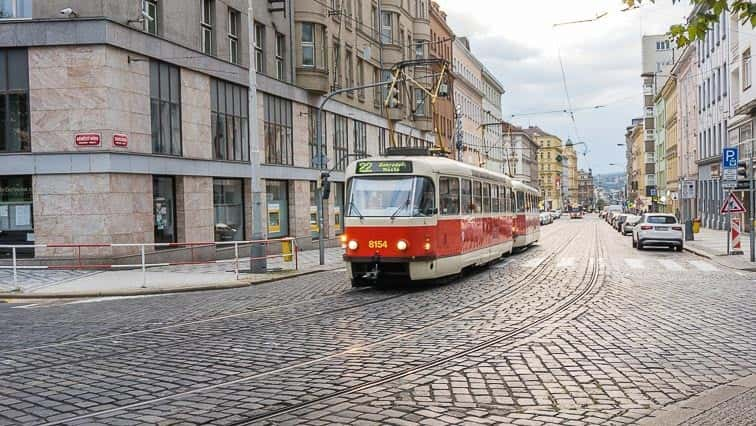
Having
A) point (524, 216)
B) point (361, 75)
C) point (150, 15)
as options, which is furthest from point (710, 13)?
point (361, 75)

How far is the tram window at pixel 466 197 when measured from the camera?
1898cm

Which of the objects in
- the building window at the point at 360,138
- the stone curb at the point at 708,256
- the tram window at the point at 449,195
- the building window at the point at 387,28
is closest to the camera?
the tram window at the point at 449,195

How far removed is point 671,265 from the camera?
77.2ft

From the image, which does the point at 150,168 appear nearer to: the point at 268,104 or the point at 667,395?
the point at 268,104

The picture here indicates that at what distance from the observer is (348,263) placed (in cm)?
1666

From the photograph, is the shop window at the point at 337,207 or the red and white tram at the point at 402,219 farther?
the shop window at the point at 337,207

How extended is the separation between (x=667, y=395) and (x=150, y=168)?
20.5 metres

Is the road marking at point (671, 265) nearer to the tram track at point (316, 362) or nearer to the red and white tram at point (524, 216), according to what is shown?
the red and white tram at point (524, 216)

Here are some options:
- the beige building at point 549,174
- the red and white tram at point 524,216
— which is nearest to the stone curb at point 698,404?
the red and white tram at point 524,216

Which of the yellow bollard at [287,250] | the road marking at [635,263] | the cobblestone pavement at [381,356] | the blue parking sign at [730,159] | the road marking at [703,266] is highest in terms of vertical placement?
the blue parking sign at [730,159]

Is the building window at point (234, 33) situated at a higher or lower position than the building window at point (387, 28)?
lower

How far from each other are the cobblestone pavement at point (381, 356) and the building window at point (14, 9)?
37.4ft

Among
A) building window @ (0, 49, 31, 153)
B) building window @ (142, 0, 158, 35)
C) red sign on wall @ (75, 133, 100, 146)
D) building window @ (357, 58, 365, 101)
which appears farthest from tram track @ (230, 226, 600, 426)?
building window @ (357, 58, 365, 101)

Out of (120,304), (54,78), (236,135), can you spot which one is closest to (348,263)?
(120,304)
